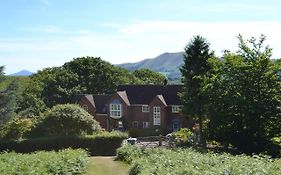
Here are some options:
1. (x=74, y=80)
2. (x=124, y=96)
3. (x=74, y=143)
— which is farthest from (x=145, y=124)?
(x=74, y=143)

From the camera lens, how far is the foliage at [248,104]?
3609 cm

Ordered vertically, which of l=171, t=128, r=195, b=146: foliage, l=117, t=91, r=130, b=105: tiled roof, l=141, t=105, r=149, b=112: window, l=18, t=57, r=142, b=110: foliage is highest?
l=18, t=57, r=142, b=110: foliage

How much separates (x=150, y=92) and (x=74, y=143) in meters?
28.9

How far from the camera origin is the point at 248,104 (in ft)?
118

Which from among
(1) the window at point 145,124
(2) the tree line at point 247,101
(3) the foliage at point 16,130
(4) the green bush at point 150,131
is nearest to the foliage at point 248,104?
(2) the tree line at point 247,101

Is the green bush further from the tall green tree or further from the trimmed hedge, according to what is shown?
the trimmed hedge

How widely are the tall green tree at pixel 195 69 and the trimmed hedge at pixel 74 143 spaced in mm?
9469

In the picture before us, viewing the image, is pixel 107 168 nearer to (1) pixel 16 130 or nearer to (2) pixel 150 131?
(1) pixel 16 130

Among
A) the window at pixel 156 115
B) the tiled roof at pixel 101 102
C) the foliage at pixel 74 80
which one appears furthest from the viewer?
the foliage at pixel 74 80

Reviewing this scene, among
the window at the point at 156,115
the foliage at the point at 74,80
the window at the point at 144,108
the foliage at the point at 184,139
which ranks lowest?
the foliage at the point at 184,139

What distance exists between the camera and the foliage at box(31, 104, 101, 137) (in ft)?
132

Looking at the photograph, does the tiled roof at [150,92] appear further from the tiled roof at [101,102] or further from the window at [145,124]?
the window at [145,124]

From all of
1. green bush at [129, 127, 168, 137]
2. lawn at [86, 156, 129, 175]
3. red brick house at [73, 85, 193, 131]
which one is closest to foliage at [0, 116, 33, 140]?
lawn at [86, 156, 129, 175]

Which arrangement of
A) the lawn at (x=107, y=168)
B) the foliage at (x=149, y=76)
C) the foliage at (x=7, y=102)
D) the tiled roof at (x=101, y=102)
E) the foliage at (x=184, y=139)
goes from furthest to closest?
the foliage at (x=149, y=76) → the tiled roof at (x=101, y=102) → the foliage at (x=7, y=102) → the foliage at (x=184, y=139) → the lawn at (x=107, y=168)
